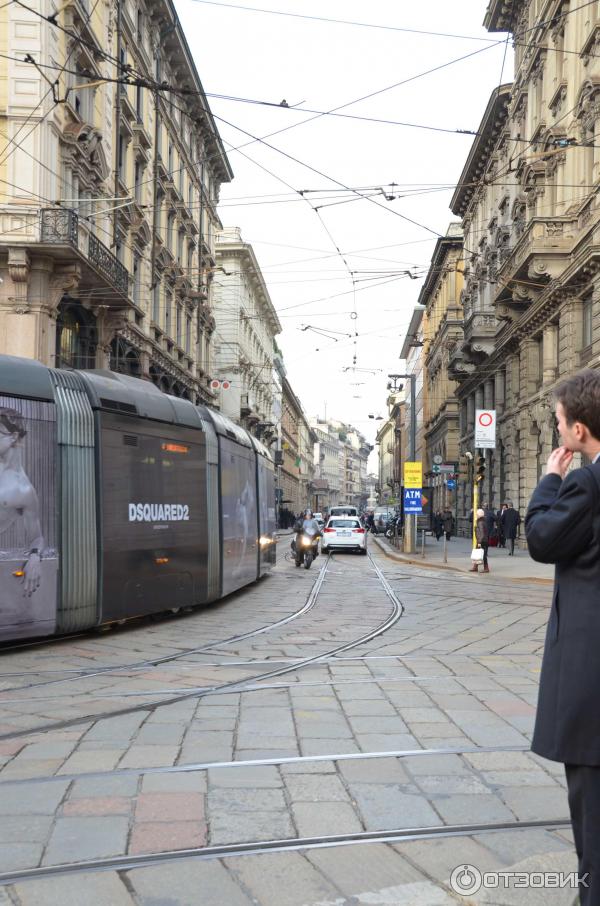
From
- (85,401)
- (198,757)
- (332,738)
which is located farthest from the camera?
(85,401)

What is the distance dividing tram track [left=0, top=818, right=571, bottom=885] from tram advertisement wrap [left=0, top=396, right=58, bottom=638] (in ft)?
16.8

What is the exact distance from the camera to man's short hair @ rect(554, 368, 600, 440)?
2.44 meters

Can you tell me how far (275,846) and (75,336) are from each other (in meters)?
20.9

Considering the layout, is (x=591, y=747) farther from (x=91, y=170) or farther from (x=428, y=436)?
(x=428, y=436)

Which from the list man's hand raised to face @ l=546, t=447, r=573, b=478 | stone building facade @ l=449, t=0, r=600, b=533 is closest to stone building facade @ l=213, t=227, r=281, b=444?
stone building facade @ l=449, t=0, r=600, b=533

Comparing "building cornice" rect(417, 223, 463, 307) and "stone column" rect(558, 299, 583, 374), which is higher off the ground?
"building cornice" rect(417, 223, 463, 307)

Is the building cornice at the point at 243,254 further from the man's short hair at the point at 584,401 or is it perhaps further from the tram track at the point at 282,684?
the man's short hair at the point at 584,401

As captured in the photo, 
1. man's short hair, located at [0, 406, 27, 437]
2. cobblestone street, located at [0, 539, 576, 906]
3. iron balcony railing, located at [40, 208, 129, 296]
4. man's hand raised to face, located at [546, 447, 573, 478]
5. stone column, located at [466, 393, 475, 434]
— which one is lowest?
cobblestone street, located at [0, 539, 576, 906]

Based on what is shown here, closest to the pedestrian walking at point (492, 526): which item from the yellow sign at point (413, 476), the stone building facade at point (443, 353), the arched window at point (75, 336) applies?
the yellow sign at point (413, 476)

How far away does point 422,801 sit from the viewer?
402cm

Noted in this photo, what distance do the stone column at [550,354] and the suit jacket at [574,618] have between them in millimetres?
26701

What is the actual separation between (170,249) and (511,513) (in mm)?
16072

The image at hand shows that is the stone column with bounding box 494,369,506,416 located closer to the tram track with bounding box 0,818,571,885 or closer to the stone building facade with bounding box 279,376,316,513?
the stone building facade with bounding box 279,376,316,513

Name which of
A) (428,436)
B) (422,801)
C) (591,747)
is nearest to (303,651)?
(422,801)
